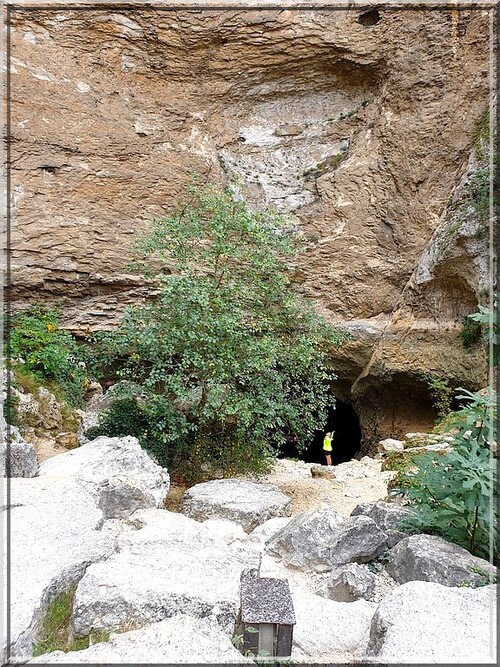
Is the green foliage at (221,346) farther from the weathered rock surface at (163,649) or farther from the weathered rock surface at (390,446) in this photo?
the weathered rock surface at (163,649)

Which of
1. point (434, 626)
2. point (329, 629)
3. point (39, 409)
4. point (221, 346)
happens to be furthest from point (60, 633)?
point (39, 409)

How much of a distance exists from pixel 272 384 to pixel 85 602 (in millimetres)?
3992

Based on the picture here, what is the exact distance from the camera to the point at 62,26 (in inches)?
336

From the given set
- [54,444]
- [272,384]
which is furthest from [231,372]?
[54,444]

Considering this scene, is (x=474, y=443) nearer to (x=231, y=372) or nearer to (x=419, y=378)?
(x=231, y=372)

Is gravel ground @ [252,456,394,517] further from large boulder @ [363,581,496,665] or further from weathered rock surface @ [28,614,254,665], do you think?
weathered rock surface @ [28,614,254,665]

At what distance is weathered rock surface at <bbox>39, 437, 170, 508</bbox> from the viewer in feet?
13.4

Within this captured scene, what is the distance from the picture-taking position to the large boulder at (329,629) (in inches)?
92.2

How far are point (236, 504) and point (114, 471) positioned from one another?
1244 mm

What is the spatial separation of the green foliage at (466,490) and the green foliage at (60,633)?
2.27m

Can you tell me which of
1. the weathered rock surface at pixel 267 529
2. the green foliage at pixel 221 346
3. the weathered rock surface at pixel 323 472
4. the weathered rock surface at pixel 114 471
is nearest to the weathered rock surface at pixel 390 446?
the weathered rock surface at pixel 323 472

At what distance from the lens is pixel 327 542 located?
140 inches

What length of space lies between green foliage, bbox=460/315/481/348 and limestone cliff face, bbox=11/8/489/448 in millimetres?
213

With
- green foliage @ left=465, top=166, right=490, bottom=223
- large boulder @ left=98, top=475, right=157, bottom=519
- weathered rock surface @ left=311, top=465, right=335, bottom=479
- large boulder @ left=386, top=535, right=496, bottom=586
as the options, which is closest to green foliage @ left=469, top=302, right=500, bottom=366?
large boulder @ left=386, top=535, right=496, bottom=586
